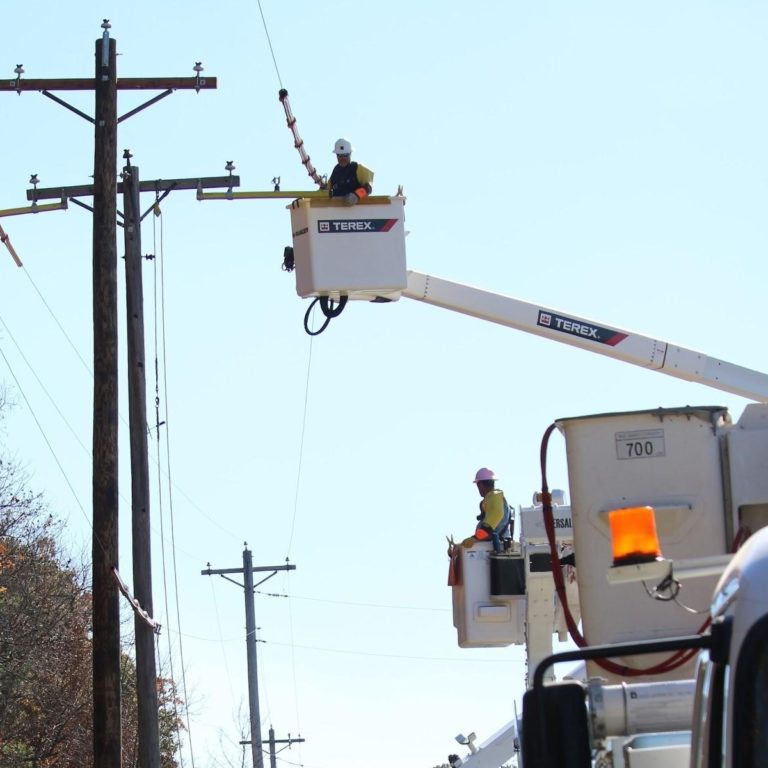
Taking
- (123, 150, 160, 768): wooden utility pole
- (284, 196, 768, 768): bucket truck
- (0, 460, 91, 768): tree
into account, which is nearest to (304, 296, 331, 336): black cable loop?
(284, 196, 768, 768): bucket truck

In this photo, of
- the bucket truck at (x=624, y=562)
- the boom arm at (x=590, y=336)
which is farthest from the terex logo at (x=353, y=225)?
the boom arm at (x=590, y=336)

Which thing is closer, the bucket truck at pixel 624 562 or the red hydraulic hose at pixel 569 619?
the bucket truck at pixel 624 562

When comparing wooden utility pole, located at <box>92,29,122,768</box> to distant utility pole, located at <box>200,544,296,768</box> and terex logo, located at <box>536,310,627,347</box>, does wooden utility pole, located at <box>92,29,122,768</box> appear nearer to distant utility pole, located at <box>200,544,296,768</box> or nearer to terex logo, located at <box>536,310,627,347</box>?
terex logo, located at <box>536,310,627,347</box>

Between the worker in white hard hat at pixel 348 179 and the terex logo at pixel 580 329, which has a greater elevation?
the worker in white hard hat at pixel 348 179

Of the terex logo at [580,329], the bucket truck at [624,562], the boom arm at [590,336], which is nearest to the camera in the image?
the bucket truck at [624,562]

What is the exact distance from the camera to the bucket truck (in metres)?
3.89

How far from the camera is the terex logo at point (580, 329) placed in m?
13.0

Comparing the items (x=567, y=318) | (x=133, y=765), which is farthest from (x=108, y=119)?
(x=133, y=765)

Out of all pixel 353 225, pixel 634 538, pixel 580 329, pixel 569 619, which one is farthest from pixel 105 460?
pixel 634 538

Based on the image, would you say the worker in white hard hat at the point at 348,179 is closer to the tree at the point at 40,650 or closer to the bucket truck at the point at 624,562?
the bucket truck at the point at 624,562

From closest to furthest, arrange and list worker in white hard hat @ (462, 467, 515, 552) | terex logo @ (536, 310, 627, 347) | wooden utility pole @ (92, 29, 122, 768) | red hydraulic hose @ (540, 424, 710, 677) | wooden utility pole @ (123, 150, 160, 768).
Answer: red hydraulic hose @ (540, 424, 710, 677), worker in white hard hat @ (462, 467, 515, 552), terex logo @ (536, 310, 627, 347), wooden utility pole @ (92, 29, 122, 768), wooden utility pole @ (123, 150, 160, 768)

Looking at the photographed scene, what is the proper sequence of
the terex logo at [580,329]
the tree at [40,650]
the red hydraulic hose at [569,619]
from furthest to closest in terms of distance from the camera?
the tree at [40,650]
the terex logo at [580,329]
the red hydraulic hose at [569,619]

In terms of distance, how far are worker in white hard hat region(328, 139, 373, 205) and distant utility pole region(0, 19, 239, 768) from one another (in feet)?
9.97

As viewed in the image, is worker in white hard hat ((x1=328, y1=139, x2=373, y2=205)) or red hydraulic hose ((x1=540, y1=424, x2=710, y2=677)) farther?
worker in white hard hat ((x1=328, y1=139, x2=373, y2=205))
